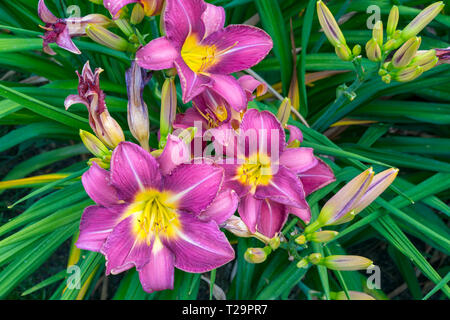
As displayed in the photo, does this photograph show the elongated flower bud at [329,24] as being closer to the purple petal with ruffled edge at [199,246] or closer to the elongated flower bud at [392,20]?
the elongated flower bud at [392,20]

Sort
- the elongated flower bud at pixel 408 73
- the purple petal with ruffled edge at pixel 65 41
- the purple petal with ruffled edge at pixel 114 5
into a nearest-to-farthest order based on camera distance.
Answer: the purple petal with ruffled edge at pixel 114 5 < the purple petal with ruffled edge at pixel 65 41 < the elongated flower bud at pixel 408 73

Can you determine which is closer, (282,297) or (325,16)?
(325,16)

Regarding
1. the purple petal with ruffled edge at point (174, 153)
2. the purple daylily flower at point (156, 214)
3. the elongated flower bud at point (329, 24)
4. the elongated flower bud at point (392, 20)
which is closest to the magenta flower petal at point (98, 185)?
the purple daylily flower at point (156, 214)

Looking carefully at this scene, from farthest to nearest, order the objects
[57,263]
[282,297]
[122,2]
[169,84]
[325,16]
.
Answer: [57,263]
[282,297]
[325,16]
[169,84]
[122,2]

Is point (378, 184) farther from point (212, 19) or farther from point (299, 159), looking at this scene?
point (212, 19)

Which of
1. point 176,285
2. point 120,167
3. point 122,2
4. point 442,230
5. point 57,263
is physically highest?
point 122,2

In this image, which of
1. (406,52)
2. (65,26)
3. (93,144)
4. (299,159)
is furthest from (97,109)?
(406,52)
